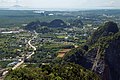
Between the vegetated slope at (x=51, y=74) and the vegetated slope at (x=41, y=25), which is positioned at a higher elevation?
the vegetated slope at (x=51, y=74)

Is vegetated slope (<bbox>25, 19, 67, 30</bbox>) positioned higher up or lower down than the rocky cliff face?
lower down

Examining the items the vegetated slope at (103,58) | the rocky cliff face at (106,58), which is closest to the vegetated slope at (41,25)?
the vegetated slope at (103,58)

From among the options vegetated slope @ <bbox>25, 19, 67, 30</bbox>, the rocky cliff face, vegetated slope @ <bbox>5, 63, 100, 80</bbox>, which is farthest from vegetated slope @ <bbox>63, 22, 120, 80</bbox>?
vegetated slope @ <bbox>25, 19, 67, 30</bbox>

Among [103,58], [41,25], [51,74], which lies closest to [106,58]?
[103,58]

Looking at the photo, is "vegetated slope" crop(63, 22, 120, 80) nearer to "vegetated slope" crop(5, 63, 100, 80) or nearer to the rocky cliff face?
the rocky cliff face

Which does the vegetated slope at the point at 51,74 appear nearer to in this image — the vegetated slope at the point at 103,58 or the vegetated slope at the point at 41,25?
the vegetated slope at the point at 103,58

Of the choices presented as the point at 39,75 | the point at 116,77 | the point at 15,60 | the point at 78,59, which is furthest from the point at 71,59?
the point at 15,60

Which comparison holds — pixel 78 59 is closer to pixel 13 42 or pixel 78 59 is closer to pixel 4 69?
pixel 4 69

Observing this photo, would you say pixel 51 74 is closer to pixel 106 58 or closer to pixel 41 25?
pixel 106 58
